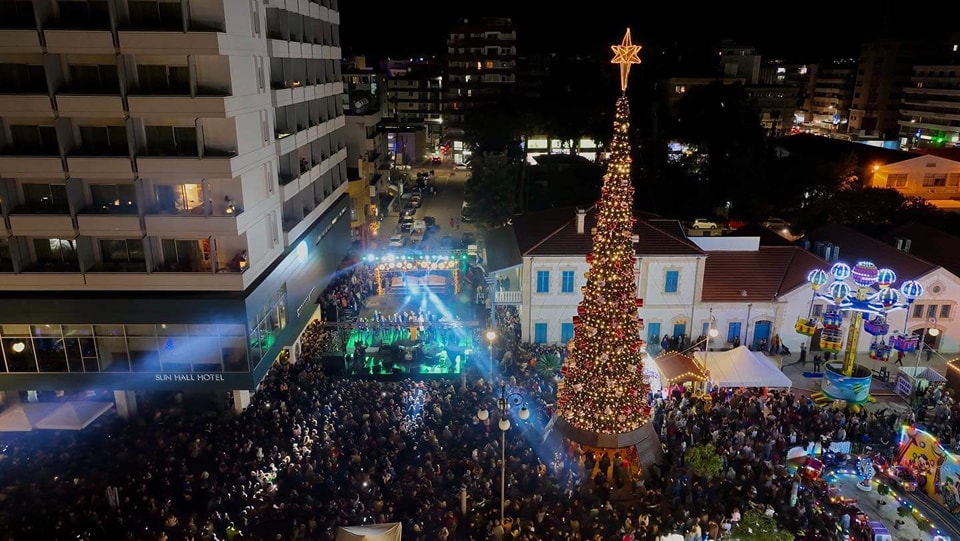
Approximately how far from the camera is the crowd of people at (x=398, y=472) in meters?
16.8

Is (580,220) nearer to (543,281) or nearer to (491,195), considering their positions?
(543,281)

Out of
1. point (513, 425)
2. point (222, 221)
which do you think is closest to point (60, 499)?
point (222, 221)

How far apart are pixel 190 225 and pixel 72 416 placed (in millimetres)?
7379

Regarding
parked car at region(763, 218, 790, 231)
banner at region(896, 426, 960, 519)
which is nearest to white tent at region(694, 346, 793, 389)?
banner at region(896, 426, 960, 519)

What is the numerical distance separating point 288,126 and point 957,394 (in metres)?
28.7

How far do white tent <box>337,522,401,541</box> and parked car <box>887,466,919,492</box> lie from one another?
51.3ft

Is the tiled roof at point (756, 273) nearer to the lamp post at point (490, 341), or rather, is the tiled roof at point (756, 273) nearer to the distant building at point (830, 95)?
the lamp post at point (490, 341)

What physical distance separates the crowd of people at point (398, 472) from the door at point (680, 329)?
6.13 m

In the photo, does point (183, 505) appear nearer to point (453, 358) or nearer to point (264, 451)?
point (264, 451)

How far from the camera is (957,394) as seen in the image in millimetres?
24219

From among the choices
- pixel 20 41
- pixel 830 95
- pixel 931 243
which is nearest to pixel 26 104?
pixel 20 41

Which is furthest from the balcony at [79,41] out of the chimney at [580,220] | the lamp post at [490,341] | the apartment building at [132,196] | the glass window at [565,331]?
the glass window at [565,331]

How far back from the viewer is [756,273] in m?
29.9

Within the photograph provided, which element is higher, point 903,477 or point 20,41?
point 20,41
